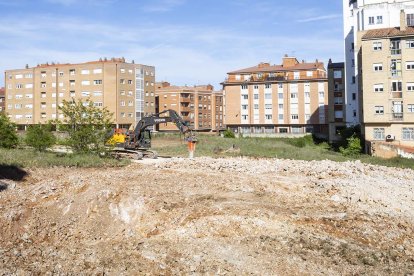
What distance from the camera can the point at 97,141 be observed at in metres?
28.3

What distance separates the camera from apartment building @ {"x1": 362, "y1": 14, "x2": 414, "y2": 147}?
4050cm

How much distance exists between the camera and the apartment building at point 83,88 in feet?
261

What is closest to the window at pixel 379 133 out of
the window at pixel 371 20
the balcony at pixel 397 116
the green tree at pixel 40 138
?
the balcony at pixel 397 116

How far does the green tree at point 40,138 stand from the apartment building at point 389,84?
96.1ft

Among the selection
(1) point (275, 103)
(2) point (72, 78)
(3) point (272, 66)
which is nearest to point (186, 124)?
(1) point (275, 103)

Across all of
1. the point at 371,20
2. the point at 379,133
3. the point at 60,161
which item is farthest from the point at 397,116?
the point at 60,161

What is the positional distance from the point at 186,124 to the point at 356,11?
34.5 m

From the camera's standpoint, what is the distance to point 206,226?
1269 centimetres

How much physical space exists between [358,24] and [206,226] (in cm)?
4664

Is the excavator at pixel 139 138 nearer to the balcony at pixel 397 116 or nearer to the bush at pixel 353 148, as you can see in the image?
the bush at pixel 353 148

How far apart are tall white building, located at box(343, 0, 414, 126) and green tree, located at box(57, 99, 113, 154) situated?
31266mm

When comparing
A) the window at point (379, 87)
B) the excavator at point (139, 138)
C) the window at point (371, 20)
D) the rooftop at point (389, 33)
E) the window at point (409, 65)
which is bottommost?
the excavator at point (139, 138)

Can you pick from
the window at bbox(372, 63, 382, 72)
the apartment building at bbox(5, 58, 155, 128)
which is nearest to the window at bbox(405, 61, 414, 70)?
the window at bbox(372, 63, 382, 72)

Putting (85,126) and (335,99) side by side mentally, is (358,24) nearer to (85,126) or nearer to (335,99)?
(335,99)
